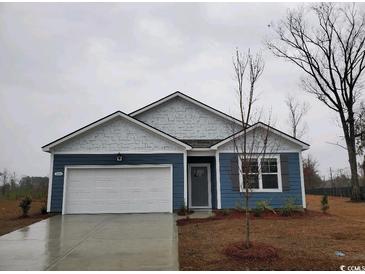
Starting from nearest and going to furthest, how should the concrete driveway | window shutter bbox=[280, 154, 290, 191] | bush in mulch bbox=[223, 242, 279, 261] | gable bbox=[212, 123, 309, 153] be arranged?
the concrete driveway → bush in mulch bbox=[223, 242, 279, 261] → window shutter bbox=[280, 154, 290, 191] → gable bbox=[212, 123, 309, 153]

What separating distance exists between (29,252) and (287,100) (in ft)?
114

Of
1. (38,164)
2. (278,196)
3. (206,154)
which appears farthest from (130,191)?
(38,164)

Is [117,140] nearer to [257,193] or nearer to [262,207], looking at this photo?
[257,193]

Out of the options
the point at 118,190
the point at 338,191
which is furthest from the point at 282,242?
the point at 338,191

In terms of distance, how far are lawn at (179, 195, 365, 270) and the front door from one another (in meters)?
3.68

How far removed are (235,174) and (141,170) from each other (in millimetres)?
4204

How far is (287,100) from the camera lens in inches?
1459

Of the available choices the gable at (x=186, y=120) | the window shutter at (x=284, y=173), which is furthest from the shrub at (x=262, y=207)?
the gable at (x=186, y=120)

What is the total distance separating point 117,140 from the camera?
1417cm

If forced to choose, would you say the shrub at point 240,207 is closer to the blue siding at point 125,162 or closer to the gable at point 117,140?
the blue siding at point 125,162

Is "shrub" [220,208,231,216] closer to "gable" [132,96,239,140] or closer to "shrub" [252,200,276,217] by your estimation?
"shrub" [252,200,276,217]

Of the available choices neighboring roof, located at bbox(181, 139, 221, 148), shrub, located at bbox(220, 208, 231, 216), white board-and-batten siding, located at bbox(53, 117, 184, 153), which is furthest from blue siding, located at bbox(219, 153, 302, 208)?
white board-and-batten siding, located at bbox(53, 117, 184, 153)

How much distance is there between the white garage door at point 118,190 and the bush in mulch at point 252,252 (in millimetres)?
7297

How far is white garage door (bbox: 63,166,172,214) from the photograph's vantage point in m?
13.7
